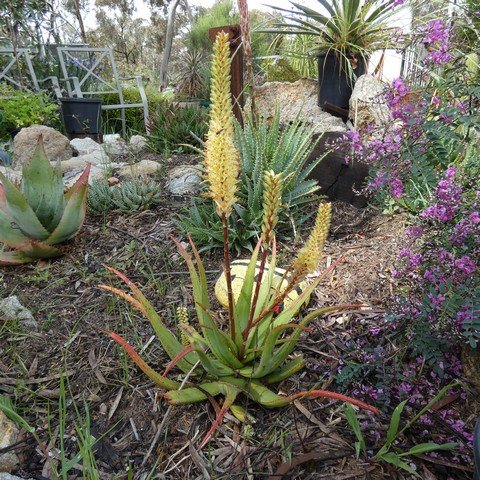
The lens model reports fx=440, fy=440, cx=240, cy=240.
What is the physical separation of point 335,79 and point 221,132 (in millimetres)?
4260

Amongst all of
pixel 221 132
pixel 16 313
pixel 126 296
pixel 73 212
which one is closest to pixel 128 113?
pixel 73 212

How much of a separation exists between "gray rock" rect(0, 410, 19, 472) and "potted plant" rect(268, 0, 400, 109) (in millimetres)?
4368

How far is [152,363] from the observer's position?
74.4 inches

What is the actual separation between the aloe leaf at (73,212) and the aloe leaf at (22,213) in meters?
0.07

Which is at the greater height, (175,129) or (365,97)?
(365,97)

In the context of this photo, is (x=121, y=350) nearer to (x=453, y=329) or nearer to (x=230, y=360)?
(x=230, y=360)

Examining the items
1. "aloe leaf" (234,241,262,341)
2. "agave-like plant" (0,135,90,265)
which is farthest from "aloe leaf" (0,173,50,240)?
"aloe leaf" (234,241,262,341)

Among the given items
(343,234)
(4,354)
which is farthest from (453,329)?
(4,354)

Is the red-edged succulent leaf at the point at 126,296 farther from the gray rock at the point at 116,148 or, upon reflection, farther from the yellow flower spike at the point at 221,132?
the gray rock at the point at 116,148

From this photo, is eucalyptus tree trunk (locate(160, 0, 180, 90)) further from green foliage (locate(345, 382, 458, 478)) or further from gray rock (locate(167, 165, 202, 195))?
green foliage (locate(345, 382, 458, 478))

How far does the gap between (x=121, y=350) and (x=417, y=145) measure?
1.49 m

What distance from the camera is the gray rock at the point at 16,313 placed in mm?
2137

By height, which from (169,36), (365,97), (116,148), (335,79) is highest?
(169,36)

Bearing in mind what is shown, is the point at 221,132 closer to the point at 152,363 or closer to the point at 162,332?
the point at 162,332
